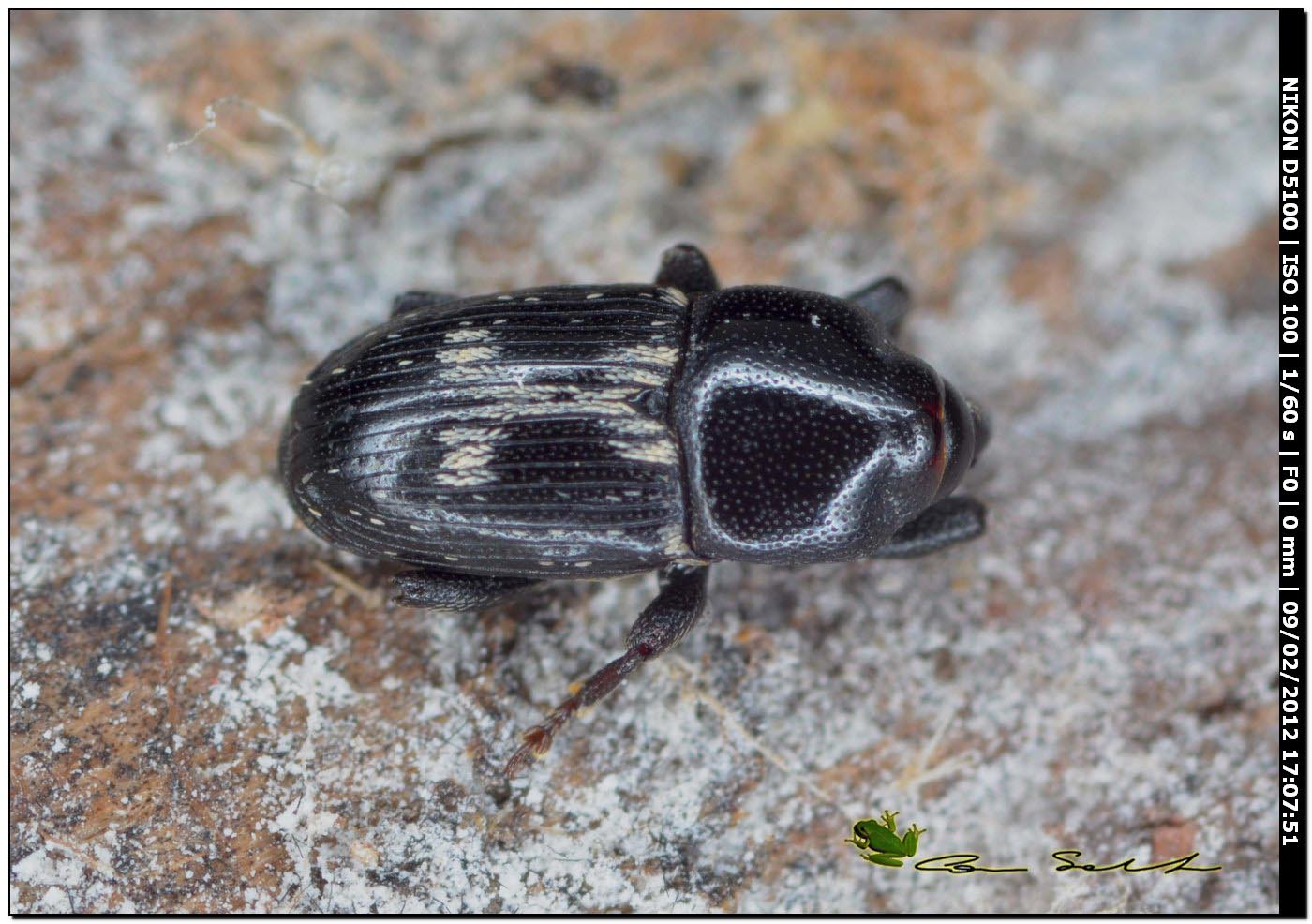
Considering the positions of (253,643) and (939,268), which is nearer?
(253,643)

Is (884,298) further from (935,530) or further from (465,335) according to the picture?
(465,335)

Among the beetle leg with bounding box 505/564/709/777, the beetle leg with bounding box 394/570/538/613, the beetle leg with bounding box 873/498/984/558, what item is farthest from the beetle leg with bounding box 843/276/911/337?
the beetle leg with bounding box 394/570/538/613

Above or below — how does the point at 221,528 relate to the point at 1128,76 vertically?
below

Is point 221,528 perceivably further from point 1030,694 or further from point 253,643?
point 1030,694

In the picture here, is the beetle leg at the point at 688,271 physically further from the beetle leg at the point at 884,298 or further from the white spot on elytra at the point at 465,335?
the white spot on elytra at the point at 465,335

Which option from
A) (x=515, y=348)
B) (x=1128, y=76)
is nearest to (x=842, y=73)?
(x=1128, y=76)
